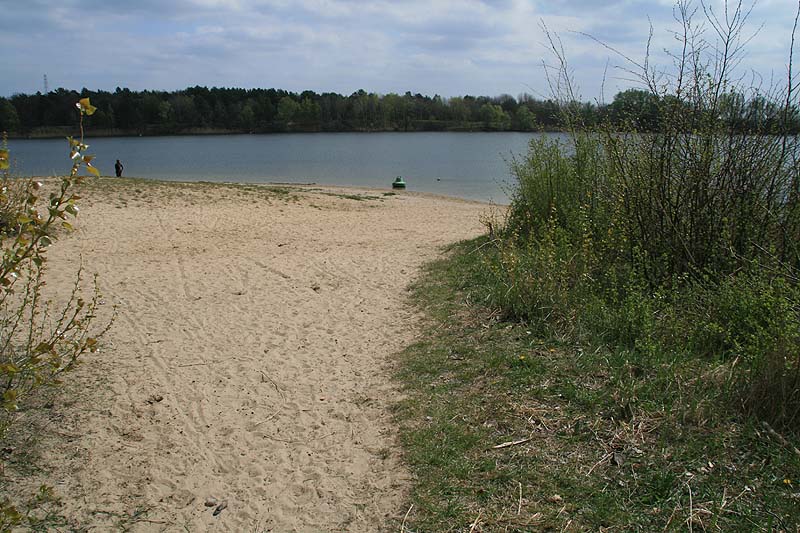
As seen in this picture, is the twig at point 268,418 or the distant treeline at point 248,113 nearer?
the twig at point 268,418

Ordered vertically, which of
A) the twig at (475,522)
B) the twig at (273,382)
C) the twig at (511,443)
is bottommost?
the twig at (273,382)

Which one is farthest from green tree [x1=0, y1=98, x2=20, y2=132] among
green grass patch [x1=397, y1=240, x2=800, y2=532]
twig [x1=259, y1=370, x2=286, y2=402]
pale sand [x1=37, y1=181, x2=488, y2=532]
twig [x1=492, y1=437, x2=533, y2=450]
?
twig [x1=492, y1=437, x2=533, y2=450]

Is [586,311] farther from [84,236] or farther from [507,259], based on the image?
[84,236]

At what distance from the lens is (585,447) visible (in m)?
3.64

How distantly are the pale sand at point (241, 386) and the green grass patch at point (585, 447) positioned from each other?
12.8 inches

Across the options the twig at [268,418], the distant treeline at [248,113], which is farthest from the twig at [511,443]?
the distant treeline at [248,113]

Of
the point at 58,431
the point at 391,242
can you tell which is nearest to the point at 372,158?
the point at 391,242

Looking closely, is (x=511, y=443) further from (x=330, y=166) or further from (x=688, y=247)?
(x=330, y=166)

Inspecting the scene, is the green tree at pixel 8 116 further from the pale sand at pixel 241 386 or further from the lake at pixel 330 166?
the pale sand at pixel 241 386

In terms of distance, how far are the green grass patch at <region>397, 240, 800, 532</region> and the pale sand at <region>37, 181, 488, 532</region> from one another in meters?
0.33

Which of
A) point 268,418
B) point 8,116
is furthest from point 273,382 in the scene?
point 8,116

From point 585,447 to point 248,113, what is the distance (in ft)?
315

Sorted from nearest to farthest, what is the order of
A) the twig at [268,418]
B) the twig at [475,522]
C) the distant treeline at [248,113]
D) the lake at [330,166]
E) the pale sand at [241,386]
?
the twig at [475,522] < the pale sand at [241,386] < the twig at [268,418] < the lake at [330,166] < the distant treeline at [248,113]

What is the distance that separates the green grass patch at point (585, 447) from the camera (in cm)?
306
